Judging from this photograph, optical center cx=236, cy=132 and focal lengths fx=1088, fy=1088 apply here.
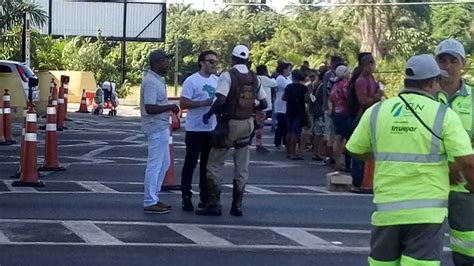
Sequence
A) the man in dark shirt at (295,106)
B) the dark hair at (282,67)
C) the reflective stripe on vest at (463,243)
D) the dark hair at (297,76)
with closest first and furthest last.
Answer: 1. the reflective stripe on vest at (463,243)
2. the man in dark shirt at (295,106)
3. the dark hair at (297,76)
4. the dark hair at (282,67)

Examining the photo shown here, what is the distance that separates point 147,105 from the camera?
1211 centimetres

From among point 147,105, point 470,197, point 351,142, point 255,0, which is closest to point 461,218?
point 470,197

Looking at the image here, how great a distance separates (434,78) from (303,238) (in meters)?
4.75

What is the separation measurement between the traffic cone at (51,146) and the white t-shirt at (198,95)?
411 centimetres

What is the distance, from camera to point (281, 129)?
2177cm

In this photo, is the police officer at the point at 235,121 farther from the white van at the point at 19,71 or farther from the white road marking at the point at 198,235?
the white van at the point at 19,71

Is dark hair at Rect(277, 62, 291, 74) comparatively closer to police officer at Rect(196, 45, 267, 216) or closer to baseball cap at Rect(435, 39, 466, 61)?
police officer at Rect(196, 45, 267, 216)

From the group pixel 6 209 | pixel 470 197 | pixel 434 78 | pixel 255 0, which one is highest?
pixel 255 0

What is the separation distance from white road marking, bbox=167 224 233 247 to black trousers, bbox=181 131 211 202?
102cm

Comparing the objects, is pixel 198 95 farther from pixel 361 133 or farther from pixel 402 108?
pixel 402 108

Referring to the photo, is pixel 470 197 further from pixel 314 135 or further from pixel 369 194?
pixel 314 135

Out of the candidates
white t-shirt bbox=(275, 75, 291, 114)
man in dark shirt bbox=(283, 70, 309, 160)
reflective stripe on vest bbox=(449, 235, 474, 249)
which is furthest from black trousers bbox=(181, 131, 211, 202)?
white t-shirt bbox=(275, 75, 291, 114)

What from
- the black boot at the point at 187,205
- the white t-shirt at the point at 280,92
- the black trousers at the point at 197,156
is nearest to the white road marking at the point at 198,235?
the black trousers at the point at 197,156

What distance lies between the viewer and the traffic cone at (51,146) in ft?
53.3
